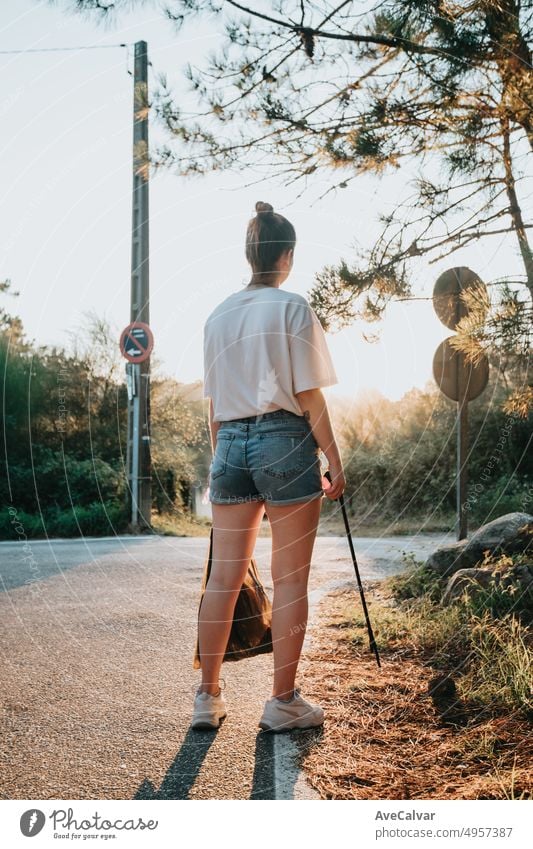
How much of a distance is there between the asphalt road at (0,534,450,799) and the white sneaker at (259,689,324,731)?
1.8 inches

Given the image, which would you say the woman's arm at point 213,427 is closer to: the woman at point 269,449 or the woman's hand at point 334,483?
the woman at point 269,449

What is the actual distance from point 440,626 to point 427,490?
28.7 feet

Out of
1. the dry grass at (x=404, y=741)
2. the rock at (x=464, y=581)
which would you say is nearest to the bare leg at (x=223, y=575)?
the dry grass at (x=404, y=741)

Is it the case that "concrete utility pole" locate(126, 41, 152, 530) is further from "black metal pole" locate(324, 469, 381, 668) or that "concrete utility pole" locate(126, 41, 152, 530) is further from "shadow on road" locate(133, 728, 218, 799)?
"shadow on road" locate(133, 728, 218, 799)

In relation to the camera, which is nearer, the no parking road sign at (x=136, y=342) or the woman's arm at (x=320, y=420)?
the woman's arm at (x=320, y=420)

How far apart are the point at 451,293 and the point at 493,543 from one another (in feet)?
4.48

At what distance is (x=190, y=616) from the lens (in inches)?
175

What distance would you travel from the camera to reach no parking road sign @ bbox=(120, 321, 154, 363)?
842 cm

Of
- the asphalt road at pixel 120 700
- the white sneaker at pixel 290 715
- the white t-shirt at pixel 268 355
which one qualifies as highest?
the white t-shirt at pixel 268 355

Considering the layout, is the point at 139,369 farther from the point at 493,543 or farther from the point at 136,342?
the point at 493,543

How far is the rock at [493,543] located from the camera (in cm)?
433
